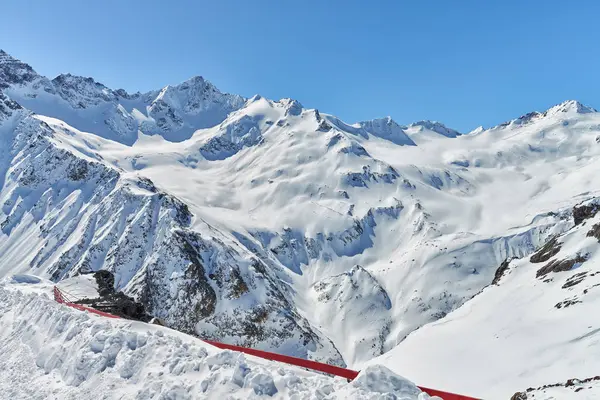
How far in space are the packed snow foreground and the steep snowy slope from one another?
8.51m

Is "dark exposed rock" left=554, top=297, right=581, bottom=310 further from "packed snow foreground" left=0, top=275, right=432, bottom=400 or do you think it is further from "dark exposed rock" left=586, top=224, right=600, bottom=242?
"packed snow foreground" left=0, top=275, right=432, bottom=400

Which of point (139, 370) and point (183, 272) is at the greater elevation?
point (183, 272)

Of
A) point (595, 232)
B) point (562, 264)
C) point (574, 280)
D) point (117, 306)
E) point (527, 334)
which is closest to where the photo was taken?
point (117, 306)

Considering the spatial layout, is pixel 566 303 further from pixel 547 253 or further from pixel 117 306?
pixel 117 306

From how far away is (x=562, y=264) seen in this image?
5475 centimetres

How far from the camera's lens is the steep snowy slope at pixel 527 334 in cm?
3310

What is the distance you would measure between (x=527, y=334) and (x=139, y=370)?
36384mm

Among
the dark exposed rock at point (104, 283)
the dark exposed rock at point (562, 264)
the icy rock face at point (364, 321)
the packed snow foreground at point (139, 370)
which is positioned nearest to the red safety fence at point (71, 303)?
the packed snow foreground at point (139, 370)

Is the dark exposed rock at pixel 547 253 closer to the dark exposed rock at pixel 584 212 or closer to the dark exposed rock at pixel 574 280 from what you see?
the dark exposed rock at pixel 584 212

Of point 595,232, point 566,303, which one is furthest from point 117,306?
point 595,232

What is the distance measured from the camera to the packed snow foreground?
13.4 m

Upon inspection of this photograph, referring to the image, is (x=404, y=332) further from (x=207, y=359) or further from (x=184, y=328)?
(x=207, y=359)

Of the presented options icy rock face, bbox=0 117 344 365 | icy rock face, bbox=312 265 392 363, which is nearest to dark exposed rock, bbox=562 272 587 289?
icy rock face, bbox=0 117 344 365

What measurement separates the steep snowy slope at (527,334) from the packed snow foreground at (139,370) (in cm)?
851
